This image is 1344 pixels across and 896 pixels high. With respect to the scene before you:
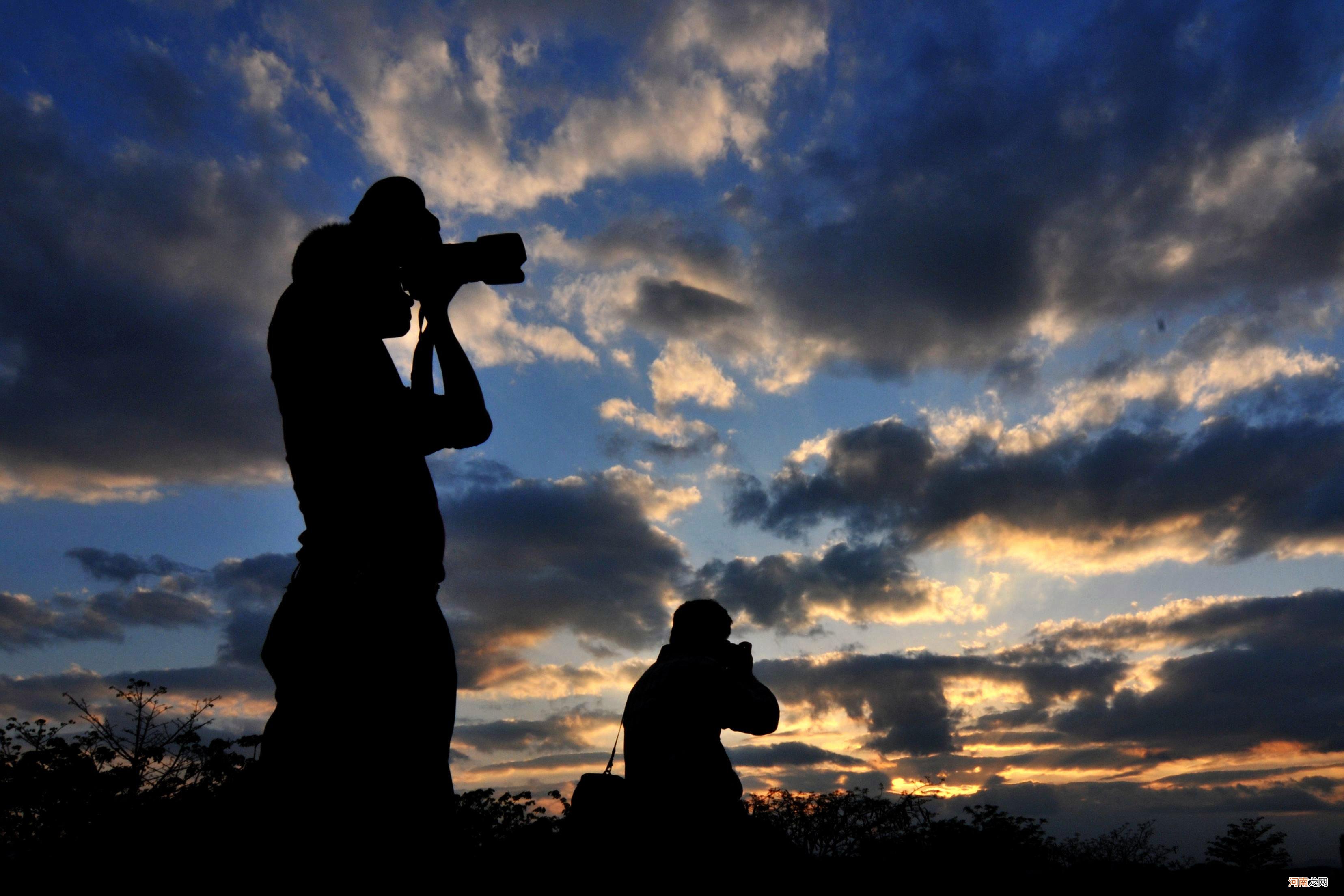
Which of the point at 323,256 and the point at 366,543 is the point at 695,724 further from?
the point at 323,256

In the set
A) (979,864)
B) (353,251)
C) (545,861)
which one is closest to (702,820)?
(545,861)

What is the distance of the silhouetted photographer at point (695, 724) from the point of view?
512 cm

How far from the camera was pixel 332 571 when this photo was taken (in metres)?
2.76

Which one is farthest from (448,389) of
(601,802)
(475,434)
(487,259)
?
(601,802)

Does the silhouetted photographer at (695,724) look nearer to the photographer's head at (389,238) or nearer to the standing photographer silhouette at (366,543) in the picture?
the standing photographer silhouette at (366,543)

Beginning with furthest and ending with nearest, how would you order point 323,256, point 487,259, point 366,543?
1. point 487,259
2. point 323,256
3. point 366,543

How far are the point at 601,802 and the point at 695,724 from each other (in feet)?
2.59

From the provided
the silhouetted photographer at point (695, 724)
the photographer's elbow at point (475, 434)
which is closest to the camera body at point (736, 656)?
the silhouetted photographer at point (695, 724)

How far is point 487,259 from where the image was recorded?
333 cm

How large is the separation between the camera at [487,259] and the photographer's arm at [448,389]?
12 cm

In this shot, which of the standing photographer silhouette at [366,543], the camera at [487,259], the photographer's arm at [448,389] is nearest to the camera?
the standing photographer silhouette at [366,543]

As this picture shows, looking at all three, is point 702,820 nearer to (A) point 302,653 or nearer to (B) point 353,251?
(A) point 302,653

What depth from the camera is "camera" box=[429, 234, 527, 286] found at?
328 cm

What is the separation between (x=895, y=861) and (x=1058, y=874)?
4.19 feet
